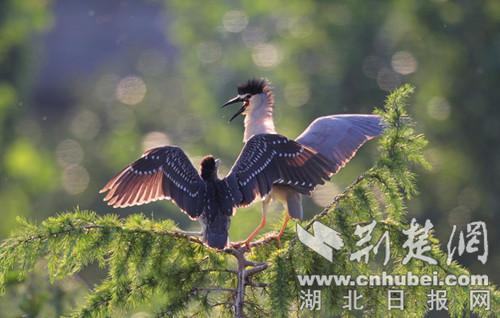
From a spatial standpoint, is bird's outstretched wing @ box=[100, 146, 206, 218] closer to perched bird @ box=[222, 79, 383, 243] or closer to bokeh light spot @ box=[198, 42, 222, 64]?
perched bird @ box=[222, 79, 383, 243]

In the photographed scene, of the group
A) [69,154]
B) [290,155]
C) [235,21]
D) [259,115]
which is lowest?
[290,155]

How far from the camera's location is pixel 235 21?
15.8m

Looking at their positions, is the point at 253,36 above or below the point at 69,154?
above

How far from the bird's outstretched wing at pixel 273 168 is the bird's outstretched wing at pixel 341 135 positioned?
0.64 m

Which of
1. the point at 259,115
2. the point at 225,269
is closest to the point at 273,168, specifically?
the point at 225,269

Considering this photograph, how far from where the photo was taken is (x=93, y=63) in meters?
28.5

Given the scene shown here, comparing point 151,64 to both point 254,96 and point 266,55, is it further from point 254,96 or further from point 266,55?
point 254,96

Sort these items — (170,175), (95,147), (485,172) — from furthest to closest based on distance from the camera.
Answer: (95,147) → (485,172) → (170,175)

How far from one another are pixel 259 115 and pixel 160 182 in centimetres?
129

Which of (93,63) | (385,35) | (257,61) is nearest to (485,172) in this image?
(385,35)

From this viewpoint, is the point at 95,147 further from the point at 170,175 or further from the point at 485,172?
the point at 170,175

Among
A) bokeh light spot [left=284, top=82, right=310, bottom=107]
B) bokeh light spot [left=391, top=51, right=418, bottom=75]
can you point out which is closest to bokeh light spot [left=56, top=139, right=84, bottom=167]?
bokeh light spot [left=284, top=82, right=310, bottom=107]

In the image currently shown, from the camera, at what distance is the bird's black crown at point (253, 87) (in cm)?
572

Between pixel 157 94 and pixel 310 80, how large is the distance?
19.3ft
